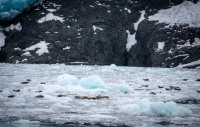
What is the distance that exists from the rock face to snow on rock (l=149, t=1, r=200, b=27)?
2641mm

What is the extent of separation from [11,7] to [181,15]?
62073mm

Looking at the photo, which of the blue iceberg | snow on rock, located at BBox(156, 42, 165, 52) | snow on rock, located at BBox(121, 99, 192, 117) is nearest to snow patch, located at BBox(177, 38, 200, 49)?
snow on rock, located at BBox(156, 42, 165, 52)

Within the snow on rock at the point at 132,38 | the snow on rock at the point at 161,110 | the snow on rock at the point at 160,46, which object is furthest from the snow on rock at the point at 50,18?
the snow on rock at the point at 161,110

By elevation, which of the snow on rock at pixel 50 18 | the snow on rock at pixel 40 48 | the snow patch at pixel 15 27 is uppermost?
the snow on rock at pixel 50 18

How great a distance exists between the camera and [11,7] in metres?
108

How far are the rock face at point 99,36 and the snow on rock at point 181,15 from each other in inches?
104

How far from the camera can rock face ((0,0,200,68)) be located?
10294 centimetres

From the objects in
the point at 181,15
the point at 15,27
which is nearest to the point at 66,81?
the point at 181,15

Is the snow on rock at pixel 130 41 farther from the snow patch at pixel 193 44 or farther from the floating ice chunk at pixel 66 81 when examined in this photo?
the floating ice chunk at pixel 66 81

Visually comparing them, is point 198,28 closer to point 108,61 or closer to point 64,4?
point 108,61

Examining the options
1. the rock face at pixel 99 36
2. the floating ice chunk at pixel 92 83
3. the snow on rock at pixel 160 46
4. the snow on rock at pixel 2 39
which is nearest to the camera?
the floating ice chunk at pixel 92 83

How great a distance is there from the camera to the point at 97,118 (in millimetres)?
11453

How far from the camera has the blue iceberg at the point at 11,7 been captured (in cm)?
10325

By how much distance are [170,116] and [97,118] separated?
9.66ft
